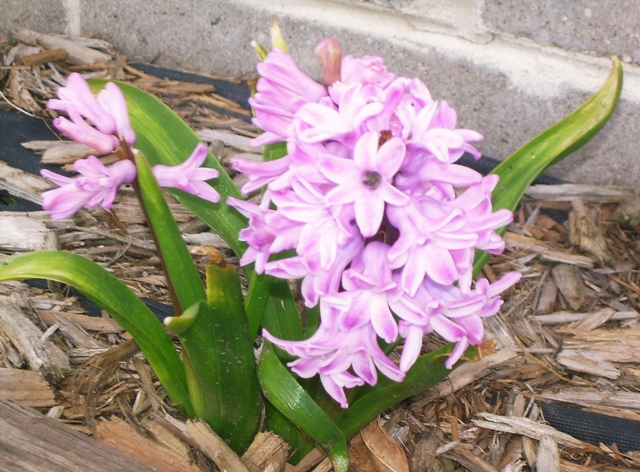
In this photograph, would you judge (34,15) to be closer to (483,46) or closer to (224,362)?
(483,46)

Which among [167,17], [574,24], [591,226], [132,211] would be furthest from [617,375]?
[167,17]

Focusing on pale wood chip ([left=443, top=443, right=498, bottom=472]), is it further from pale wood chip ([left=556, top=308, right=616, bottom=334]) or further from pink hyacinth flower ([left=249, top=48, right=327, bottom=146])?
pink hyacinth flower ([left=249, top=48, right=327, bottom=146])

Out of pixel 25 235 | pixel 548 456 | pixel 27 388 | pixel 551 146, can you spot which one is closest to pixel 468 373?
pixel 548 456

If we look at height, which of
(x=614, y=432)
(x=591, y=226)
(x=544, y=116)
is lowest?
(x=614, y=432)

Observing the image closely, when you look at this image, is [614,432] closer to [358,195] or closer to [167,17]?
[358,195]

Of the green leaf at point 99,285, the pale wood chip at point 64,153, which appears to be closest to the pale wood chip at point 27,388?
the green leaf at point 99,285

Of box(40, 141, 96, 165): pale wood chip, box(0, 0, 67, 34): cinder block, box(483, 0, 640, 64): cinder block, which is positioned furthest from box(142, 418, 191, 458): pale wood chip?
box(0, 0, 67, 34): cinder block
